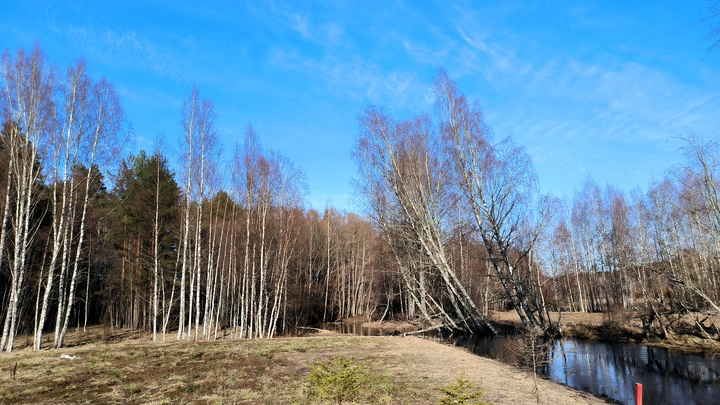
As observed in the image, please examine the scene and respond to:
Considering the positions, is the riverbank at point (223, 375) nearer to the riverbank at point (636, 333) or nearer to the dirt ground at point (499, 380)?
the dirt ground at point (499, 380)

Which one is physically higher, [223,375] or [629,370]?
[223,375]

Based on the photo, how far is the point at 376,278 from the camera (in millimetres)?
38688

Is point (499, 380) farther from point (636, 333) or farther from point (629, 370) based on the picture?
point (636, 333)

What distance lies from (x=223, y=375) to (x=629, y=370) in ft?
44.6

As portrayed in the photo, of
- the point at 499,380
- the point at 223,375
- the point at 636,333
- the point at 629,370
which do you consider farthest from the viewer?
the point at 636,333

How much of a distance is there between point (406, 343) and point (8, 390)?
40.2 feet

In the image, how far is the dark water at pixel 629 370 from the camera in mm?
10320

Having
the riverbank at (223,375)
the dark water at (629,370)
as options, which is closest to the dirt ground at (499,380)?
the riverbank at (223,375)

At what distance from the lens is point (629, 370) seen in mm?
13336

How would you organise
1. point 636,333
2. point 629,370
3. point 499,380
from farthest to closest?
point 636,333 → point 629,370 → point 499,380

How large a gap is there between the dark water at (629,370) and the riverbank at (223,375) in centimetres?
199

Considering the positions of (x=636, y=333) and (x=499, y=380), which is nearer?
(x=499, y=380)

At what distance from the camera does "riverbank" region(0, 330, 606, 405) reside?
7.30m

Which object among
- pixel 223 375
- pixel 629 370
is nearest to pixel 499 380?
pixel 223 375
